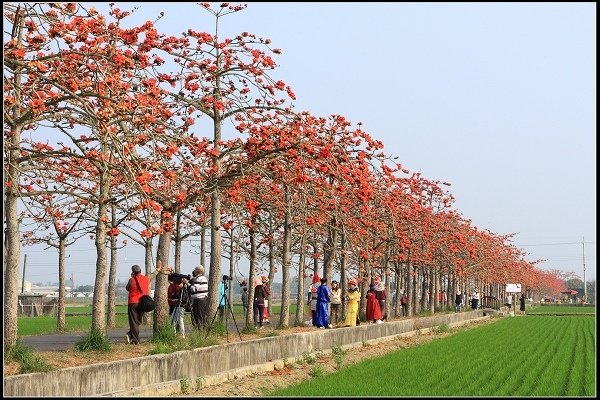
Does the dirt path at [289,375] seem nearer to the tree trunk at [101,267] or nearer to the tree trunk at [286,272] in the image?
the tree trunk at [286,272]

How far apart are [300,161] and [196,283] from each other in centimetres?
497

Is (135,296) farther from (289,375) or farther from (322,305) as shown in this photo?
(322,305)

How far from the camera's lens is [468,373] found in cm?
2219

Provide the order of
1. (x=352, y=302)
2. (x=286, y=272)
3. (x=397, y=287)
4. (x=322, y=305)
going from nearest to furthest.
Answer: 1. (x=286, y=272)
2. (x=322, y=305)
3. (x=352, y=302)
4. (x=397, y=287)

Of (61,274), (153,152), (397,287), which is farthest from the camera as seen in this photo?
(397,287)

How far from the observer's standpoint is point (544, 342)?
37.0 m

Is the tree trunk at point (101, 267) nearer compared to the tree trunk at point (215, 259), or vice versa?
the tree trunk at point (101, 267)

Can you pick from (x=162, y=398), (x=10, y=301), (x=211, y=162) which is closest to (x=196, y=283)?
(x=211, y=162)

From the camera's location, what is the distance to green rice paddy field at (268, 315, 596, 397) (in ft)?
59.3

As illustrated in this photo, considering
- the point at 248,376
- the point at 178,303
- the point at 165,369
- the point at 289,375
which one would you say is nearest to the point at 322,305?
the point at 178,303

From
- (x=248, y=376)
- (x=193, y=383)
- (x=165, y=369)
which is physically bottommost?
(x=248, y=376)

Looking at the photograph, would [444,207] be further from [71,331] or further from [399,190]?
[71,331]

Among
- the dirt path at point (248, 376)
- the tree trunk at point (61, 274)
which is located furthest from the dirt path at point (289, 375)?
the tree trunk at point (61, 274)

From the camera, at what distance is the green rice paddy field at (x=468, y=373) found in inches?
711
